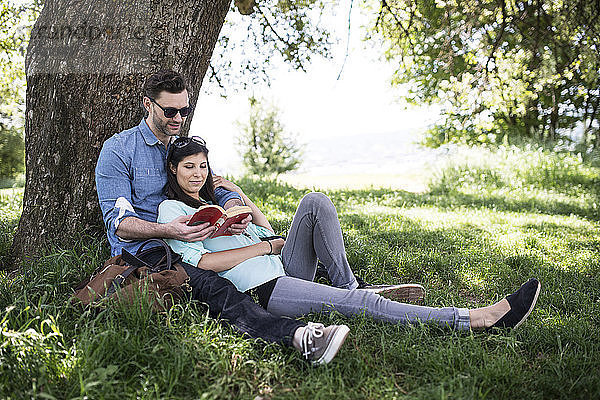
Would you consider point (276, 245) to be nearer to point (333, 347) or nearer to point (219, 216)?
point (219, 216)

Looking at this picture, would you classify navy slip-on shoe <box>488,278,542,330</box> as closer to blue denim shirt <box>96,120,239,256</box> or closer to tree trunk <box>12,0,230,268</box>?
blue denim shirt <box>96,120,239,256</box>

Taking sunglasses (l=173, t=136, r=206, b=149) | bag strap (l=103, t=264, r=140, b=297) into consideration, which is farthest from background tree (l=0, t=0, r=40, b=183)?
bag strap (l=103, t=264, r=140, b=297)

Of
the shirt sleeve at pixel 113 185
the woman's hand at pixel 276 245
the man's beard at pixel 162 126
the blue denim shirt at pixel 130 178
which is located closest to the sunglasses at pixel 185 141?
the man's beard at pixel 162 126

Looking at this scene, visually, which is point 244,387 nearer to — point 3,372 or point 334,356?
point 334,356

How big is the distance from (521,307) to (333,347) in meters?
1.21

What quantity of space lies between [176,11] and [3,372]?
3071 mm

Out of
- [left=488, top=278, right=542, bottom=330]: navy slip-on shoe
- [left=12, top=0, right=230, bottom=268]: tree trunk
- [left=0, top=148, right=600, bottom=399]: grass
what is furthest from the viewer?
[left=12, top=0, right=230, bottom=268]: tree trunk

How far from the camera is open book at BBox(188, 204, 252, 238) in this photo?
9.71 ft

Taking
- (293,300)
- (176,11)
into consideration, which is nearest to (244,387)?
(293,300)

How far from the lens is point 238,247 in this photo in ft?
10.8

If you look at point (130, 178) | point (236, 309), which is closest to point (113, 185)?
point (130, 178)

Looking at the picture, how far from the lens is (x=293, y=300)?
3.02 meters

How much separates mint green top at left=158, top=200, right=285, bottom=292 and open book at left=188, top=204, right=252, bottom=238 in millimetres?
137

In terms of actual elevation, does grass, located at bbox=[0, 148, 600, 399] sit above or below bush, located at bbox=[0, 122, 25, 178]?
below
